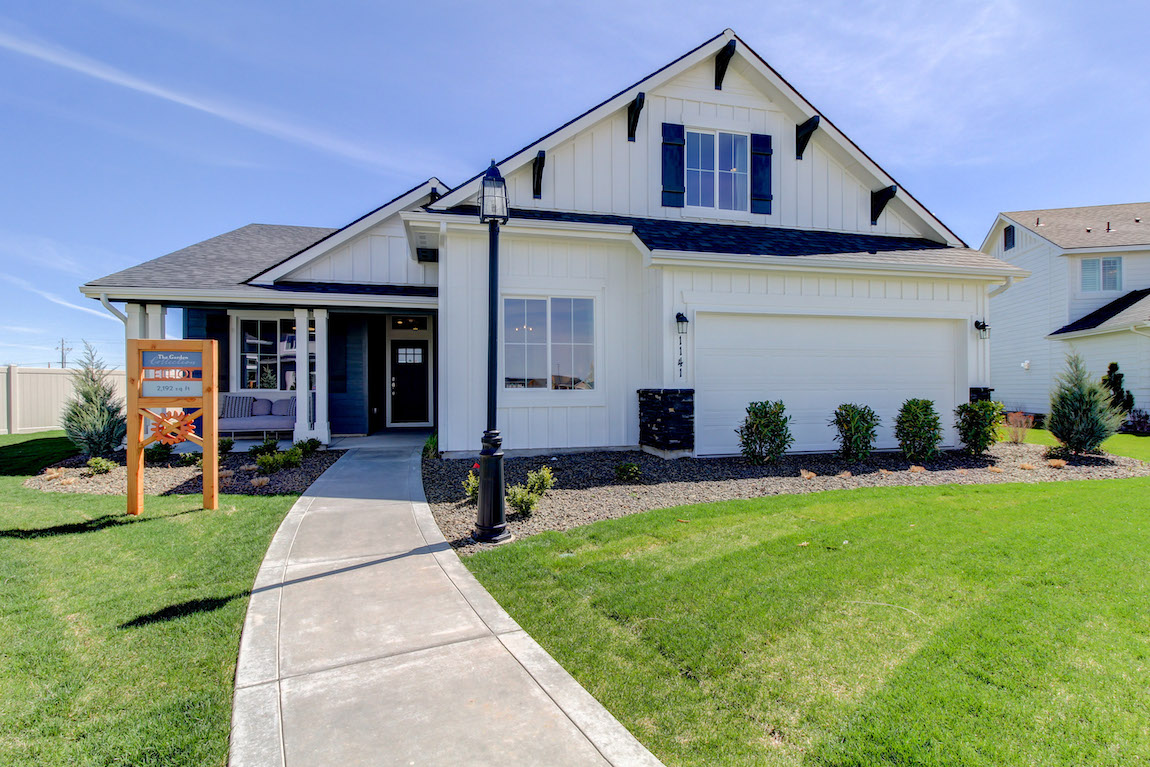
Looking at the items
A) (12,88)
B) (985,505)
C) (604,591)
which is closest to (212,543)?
(604,591)

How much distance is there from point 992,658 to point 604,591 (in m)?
2.20

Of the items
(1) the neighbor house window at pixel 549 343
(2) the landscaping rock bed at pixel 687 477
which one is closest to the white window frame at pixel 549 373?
(1) the neighbor house window at pixel 549 343

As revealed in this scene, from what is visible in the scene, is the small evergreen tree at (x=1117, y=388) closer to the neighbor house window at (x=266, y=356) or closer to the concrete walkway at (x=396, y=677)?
the concrete walkway at (x=396, y=677)

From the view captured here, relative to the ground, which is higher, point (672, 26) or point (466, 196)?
point (672, 26)

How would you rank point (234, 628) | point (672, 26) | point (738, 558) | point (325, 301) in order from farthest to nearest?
point (325, 301) → point (672, 26) → point (738, 558) → point (234, 628)

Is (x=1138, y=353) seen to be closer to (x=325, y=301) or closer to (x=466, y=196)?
(x=466, y=196)

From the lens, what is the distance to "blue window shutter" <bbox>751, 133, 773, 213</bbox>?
35.8ft

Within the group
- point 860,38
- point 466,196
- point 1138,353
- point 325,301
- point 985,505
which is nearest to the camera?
point 985,505

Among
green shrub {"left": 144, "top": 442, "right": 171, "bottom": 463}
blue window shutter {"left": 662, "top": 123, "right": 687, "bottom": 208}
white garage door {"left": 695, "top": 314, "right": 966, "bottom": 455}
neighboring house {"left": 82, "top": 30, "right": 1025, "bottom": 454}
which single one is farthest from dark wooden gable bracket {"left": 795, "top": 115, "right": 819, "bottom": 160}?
green shrub {"left": 144, "top": 442, "right": 171, "bottom": 463}

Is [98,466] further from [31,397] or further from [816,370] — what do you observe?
[816,370]

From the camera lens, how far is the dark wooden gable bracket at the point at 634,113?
390 inches

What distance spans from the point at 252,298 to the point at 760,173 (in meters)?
10.2

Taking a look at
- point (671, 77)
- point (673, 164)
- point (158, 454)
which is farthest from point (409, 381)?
point (671, 77)

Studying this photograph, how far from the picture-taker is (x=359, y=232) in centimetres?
1192
